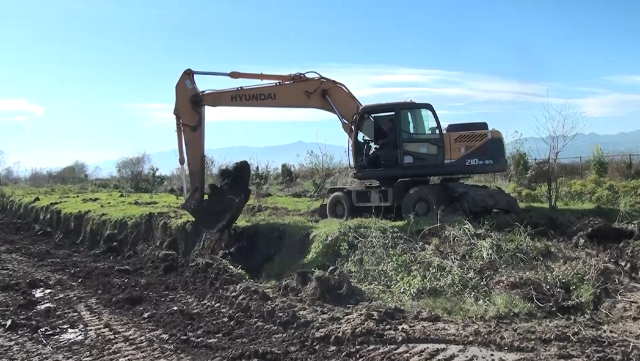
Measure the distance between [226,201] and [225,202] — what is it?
0.10 feet

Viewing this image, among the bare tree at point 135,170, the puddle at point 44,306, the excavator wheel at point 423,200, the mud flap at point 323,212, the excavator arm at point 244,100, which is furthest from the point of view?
the bare tree at point 135,170

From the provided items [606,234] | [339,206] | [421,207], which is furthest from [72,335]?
[606,234]

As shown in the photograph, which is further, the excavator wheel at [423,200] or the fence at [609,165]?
the fence at [609,165]

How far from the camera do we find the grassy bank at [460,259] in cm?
784

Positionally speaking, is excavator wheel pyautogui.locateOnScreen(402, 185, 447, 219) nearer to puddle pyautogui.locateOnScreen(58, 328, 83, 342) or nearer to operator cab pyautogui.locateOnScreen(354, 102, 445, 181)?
operator cab pyautogui.locateOnScreen(354, 102, 445, 181)

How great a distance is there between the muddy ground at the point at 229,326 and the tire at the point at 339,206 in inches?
135

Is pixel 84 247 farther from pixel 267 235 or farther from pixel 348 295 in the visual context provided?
pixel 348 295

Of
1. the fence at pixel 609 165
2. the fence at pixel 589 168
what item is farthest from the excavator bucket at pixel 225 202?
the fence at pixel 609 165

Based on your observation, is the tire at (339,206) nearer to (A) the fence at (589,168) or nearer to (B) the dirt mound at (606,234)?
(B) the dirt mound at (606,234)

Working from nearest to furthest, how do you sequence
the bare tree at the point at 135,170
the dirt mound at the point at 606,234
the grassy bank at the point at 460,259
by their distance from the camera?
1. the grassy bank at the point at 460,259
2. the dirt mound at the point at 606,234
3. the bare tree at the point at 135,170

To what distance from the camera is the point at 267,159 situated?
102 feet

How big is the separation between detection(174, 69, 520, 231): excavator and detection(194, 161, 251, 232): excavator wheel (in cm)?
2

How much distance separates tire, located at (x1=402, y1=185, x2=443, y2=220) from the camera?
12.5 m

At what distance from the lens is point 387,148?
13375mm
